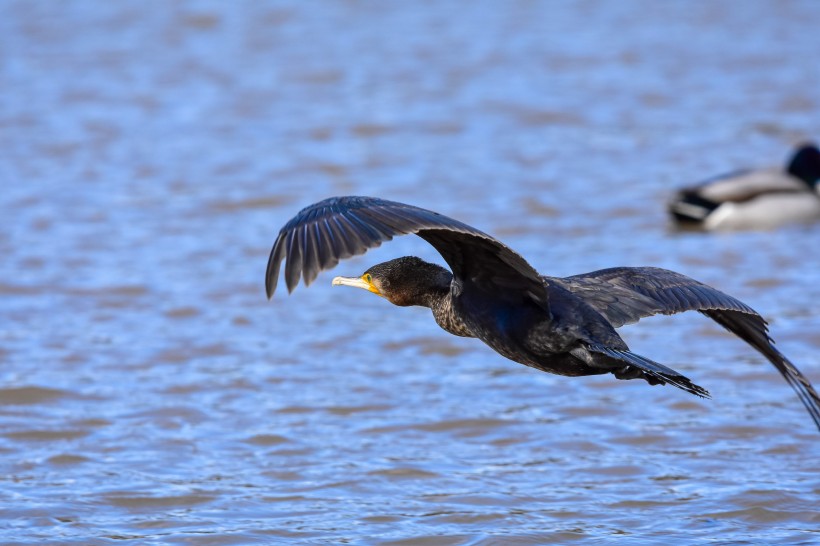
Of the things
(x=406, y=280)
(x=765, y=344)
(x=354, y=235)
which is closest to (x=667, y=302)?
(x=765, y=344)

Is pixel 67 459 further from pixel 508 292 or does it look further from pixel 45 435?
pixel 508 292

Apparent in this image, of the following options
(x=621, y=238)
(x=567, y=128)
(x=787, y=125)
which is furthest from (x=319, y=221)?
(x=787, y=125)

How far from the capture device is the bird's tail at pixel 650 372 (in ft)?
15.7

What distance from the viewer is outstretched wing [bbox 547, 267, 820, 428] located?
220 inches

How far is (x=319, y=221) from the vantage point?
4.62 metres

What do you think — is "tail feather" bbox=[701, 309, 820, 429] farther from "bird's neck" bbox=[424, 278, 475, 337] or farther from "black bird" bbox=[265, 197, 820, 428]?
"bird's neck" bbox=[424, 278, 475, 337]

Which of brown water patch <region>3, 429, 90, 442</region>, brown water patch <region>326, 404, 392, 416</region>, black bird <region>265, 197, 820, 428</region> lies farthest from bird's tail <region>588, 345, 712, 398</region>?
brown water patch <region>3, 429, 90, 442</region>

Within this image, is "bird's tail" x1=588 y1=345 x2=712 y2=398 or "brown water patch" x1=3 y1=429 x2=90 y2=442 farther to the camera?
"brown water patch" x1=3 y1=429 x2=90 y2=442

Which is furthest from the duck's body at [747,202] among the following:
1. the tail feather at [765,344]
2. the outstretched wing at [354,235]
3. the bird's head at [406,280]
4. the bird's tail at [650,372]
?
the outstretched wing at [354,235]

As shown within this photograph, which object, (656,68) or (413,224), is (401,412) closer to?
(413,224)

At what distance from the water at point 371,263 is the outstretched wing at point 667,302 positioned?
68 centimetres

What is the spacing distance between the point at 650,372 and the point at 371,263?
4.92 m

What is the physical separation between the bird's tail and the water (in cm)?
91

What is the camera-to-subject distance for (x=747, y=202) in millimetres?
11297
